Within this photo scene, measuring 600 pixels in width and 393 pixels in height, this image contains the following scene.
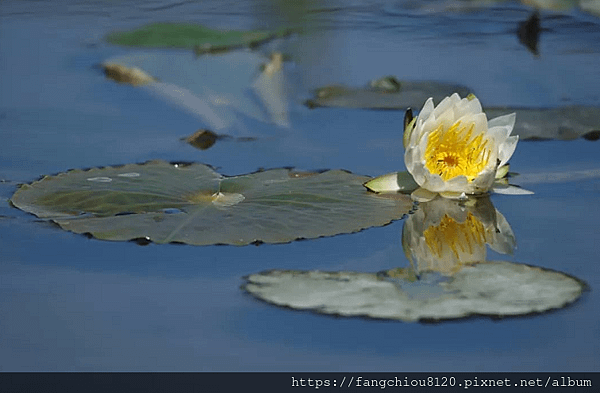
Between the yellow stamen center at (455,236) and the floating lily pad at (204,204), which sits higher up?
the floating lily pad at (204,204)

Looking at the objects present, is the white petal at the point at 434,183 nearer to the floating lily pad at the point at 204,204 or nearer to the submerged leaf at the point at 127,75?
the floating lily pad at the point at 204,204

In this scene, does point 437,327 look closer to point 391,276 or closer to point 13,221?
point 391,276

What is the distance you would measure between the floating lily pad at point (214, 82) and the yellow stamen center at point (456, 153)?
0.78 meters

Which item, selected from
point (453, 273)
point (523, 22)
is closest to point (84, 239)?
point (453, 273)

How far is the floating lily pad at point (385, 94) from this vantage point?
294cm

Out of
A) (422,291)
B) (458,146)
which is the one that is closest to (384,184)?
(458,146)

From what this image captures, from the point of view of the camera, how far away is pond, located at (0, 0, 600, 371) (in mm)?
1538

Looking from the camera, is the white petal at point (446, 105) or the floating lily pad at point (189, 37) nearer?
the white petal at point (446, 105)

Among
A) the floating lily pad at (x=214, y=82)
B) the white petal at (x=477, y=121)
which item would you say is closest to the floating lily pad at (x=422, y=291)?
the white petal at (x=477, y=121)

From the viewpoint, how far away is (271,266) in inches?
71.4

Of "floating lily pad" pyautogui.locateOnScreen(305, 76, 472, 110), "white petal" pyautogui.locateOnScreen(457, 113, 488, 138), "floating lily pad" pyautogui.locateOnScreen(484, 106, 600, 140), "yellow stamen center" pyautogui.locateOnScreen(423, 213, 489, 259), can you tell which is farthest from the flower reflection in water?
"floating lily pad" pyautogui.locateOnScreen(305, 76, 472, 110)

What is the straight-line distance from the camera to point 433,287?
65.7 inches
